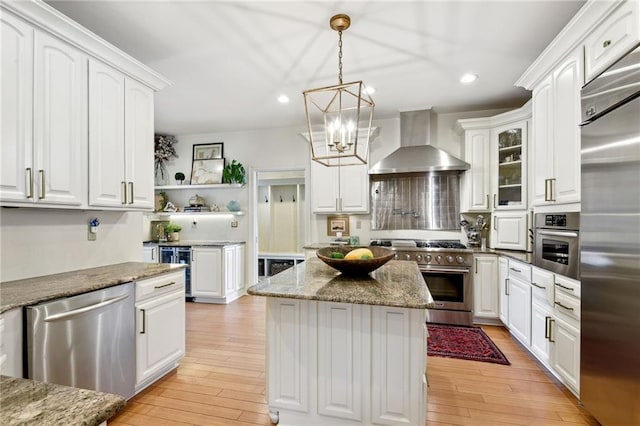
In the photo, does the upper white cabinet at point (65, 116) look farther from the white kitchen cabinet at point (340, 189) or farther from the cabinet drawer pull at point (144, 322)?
the white kitchen cabinet at point (340, 189)

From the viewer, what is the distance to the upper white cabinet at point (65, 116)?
171 cm

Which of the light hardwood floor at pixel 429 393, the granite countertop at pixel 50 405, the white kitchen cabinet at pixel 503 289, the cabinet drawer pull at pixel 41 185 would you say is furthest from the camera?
the white kitchen cabinet at pixel 503 289

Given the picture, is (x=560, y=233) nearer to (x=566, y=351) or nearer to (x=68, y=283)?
(x=566, y=351)

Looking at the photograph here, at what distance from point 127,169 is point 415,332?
249 centimetres

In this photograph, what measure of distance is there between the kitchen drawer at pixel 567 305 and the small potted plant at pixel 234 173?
4.24 meters

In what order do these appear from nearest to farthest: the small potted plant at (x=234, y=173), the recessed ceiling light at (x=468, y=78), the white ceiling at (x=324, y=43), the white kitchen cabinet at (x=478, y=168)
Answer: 1. the white ceiling at (x=324, y=43)
2. the recessed ceiling light at (x=468, y=78)
3. the white kitchen cabinet at (x=478, y=168)
4. the small potted plant at (x=234, y=173)

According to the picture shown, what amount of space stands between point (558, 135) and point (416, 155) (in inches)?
68.2

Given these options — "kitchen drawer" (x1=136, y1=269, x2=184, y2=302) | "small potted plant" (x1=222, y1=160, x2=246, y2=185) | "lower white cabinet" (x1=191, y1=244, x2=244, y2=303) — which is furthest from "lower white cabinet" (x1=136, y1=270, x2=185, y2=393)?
"small potted plant" (x1=222, y1=160, x2=246, y2=185)

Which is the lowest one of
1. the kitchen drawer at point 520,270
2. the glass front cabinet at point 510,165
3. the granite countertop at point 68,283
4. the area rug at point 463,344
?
the area rug at point 463,344

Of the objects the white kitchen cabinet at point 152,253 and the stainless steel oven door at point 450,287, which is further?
the white kitchen cabinet at point 152,253

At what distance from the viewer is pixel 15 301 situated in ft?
4.83

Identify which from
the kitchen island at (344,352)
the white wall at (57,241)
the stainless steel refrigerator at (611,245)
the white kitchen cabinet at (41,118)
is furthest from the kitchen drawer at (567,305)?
the white wall at (57,241)

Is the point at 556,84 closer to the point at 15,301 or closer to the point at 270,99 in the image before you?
the point at 270,99

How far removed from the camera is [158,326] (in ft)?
7.50
